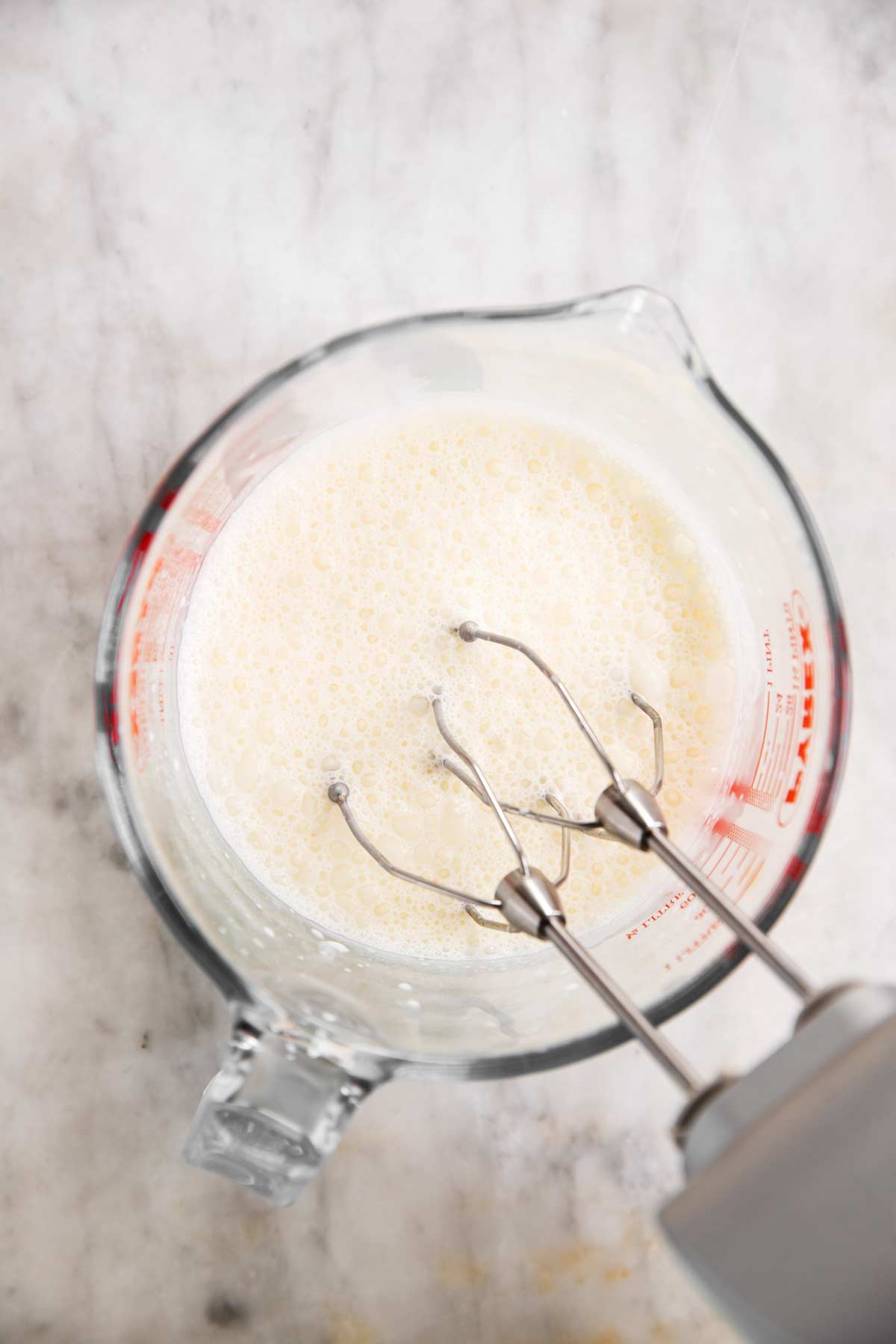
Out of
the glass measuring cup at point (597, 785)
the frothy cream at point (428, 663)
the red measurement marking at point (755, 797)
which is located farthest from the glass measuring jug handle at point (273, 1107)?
the red measurement marking at point (755, 797)

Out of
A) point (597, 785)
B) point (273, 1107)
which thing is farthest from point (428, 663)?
point (273, 1107)

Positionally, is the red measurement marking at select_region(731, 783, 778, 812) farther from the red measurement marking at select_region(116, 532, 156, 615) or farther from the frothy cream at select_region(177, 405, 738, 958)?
the red measurement marking at select_region(116, 532, 156, 615)

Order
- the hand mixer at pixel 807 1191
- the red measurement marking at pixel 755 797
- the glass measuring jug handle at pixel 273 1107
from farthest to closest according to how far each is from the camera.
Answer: the red measurement marking at pixel 755 797
the glass measuring jug handle at pixel 273 1107
the hand mixer at pixel 807 1191

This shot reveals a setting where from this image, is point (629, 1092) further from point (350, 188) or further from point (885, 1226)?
point (350, 188)

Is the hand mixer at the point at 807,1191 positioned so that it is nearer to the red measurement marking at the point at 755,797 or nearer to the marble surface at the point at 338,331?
the red measurement marking at the point at 755,797

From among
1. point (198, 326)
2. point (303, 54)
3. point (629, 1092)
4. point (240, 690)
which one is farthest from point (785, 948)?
point (303, 54)

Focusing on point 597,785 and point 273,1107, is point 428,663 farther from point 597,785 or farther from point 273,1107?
point 273,1107
